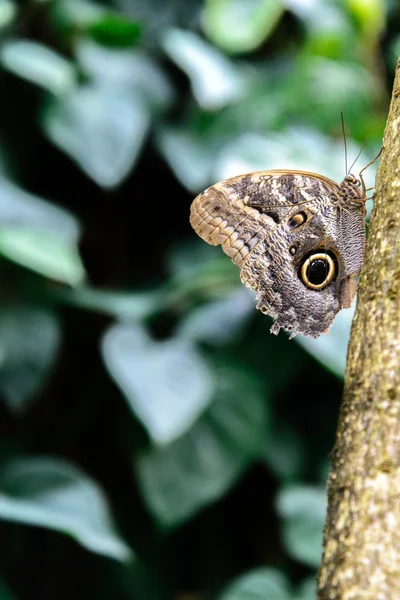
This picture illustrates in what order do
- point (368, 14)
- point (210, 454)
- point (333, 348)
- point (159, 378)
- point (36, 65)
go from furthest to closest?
point (368, 14) < point (36, 65) < point (210, 454) < point (159, 378) < point (333, 348)

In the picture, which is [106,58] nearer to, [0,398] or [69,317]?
[69,317]

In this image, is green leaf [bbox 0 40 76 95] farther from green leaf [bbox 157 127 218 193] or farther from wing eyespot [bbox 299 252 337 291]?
wing eyespot [bbox 299 252 337 291]

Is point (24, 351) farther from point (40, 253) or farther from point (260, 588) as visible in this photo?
point (260, 588)

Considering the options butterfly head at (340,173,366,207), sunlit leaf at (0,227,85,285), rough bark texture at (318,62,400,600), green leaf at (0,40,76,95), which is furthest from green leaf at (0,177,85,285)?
rough bark texture at (318,62,400,600)

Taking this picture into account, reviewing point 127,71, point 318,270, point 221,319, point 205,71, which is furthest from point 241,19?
point 318,270

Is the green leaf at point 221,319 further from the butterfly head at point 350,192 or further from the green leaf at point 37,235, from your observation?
the butterfly head at point 350,192

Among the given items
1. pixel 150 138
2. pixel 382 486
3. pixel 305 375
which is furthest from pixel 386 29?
pixel 382 486
